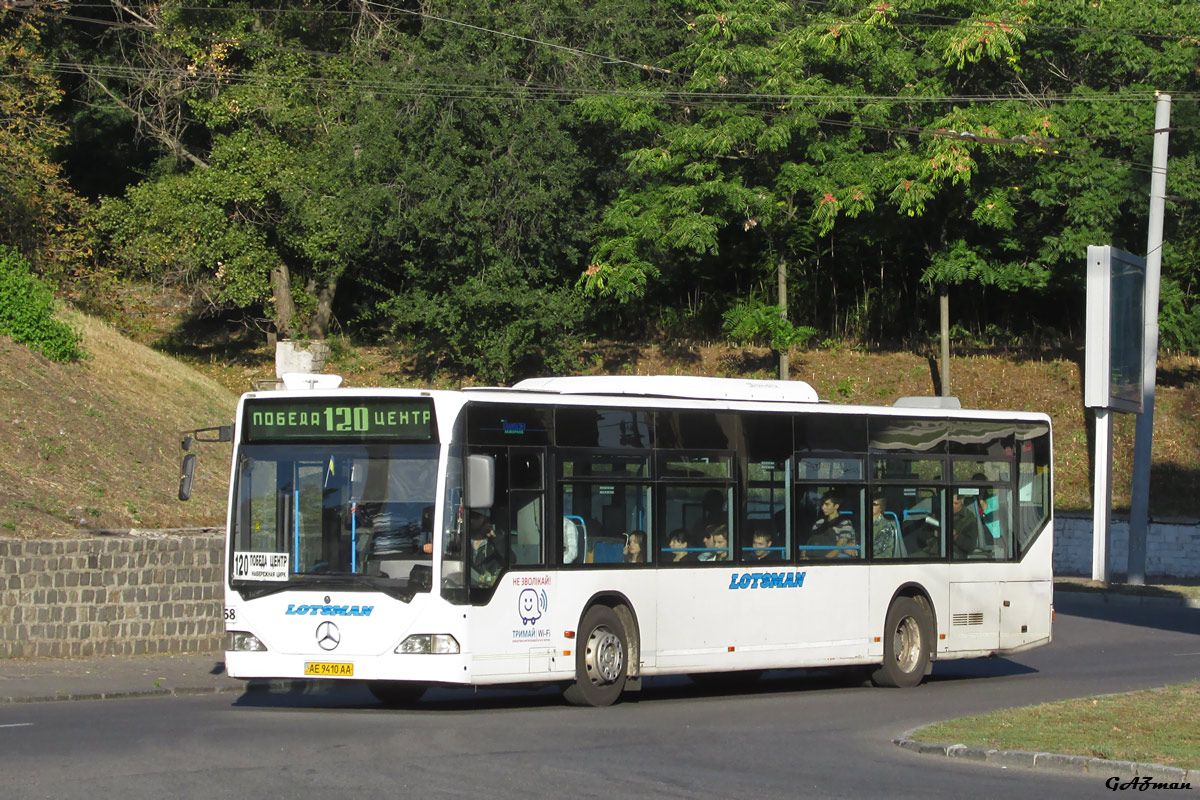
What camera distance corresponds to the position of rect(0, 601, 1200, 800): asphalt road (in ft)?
29.0

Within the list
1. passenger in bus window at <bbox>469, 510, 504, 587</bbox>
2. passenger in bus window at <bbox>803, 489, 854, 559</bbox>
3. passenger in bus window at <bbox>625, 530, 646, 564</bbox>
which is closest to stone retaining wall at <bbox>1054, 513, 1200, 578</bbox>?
passenger in bus window at <bbox>803, 489, 854, 559</bbox>

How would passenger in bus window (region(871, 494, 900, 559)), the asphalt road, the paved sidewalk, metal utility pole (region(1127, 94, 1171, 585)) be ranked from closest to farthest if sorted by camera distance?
the asphalt road < the paved sidewalk < passenger in bus window (region(871, 494, 900, 559)) < metal utility pole (region(1127, 94, 1171, 585))

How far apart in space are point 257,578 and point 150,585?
5438 mm

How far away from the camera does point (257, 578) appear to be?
12484mm

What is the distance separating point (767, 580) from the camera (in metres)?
14.7

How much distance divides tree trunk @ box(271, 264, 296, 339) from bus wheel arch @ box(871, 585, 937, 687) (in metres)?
32.8

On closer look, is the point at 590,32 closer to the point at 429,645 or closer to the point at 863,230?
the point at 863,230

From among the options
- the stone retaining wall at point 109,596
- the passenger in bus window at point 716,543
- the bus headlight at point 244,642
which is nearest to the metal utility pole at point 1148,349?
the passenger in bus window at point 716,543

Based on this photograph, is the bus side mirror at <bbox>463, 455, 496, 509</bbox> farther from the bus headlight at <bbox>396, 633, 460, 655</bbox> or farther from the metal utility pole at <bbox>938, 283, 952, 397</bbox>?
the metal utility pole at <bbox>938, 283, 952, 397</bbox>

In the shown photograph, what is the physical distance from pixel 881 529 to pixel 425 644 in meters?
6.23

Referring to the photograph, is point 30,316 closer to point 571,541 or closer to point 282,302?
point 282,302

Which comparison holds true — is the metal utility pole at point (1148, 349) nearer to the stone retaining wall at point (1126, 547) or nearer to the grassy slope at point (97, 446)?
the stone retaining wall at point (1126, 547)

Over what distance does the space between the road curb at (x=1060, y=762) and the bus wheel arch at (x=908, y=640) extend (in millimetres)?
5147

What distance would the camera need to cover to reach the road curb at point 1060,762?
9062 millimetres
